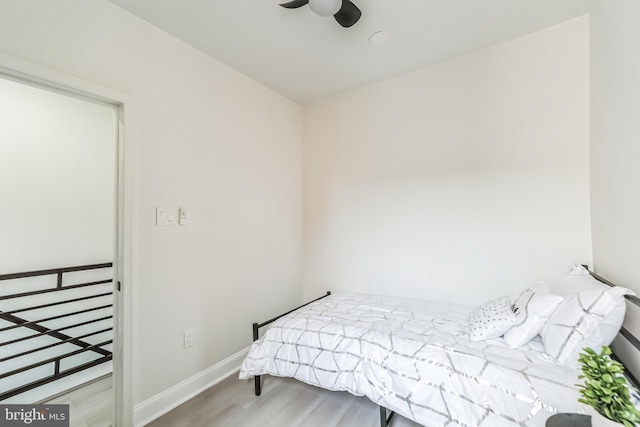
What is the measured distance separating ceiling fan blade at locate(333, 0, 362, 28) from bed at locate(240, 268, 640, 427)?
2057mm

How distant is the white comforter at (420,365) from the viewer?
1.19 meters

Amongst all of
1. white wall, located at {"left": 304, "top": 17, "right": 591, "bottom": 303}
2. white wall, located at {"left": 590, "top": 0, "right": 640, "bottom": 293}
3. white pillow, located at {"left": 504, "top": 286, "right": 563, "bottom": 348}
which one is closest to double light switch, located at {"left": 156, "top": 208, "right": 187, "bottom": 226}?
white wall, located at {"left": 304, "top": 17, "right": 591, "bottom": 303}

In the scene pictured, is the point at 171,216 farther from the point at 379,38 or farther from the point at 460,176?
the point at 460,176

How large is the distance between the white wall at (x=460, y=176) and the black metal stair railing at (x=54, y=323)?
2.19 meters

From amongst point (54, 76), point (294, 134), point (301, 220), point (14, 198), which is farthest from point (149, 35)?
point (301, 220)

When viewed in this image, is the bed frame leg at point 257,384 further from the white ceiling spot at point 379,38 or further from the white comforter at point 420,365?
the white ceiling spot at point 379,38

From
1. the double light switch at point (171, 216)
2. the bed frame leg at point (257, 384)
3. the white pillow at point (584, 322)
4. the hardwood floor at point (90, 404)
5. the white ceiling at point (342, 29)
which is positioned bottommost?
the hardwood floor at point (90, 404)

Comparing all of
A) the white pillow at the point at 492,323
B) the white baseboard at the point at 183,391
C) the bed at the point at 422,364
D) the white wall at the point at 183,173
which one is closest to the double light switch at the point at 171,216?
the white wall at the point at 183,173

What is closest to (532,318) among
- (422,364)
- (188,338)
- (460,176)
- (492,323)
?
(492,323)

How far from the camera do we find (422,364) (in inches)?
57.1

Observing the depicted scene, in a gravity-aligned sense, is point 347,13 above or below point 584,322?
above

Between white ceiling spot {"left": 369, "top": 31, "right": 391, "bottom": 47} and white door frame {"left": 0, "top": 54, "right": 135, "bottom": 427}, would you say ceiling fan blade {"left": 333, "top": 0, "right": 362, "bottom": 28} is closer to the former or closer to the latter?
white ceiling spot {"left": 369, "top": 31, "right": 391, "bottom": 47}

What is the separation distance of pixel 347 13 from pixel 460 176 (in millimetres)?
1651

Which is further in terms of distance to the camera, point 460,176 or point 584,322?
point 460,176
